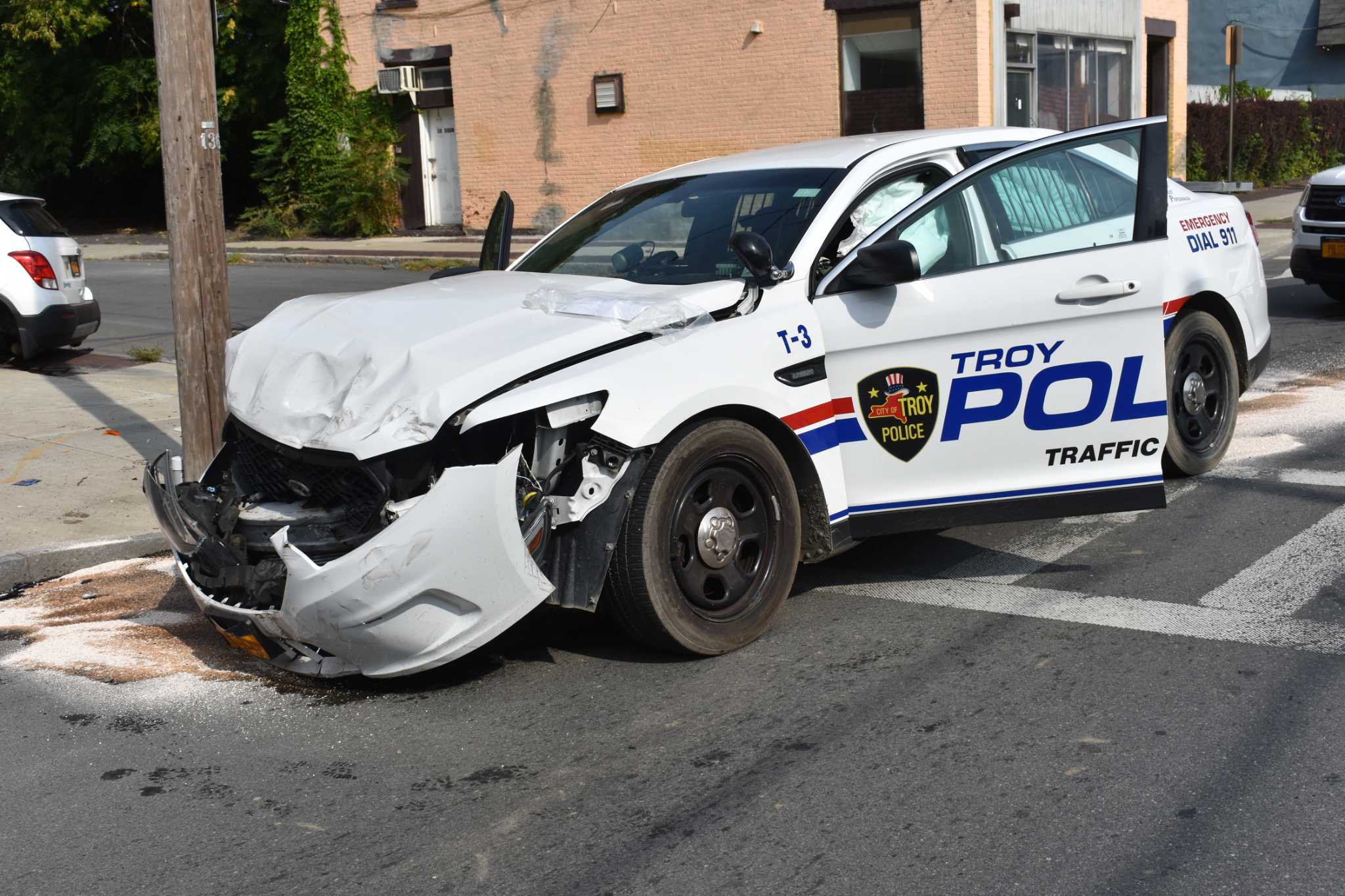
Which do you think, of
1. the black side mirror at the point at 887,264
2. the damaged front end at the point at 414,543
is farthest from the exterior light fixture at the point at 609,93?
the damaged front end at the point at 414,543

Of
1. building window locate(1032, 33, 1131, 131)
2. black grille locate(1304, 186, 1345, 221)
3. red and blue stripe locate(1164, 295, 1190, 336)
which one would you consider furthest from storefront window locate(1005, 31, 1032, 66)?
red and blue stripe locate(1164, 295, 1190, 336)

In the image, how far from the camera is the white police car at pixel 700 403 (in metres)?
4.42

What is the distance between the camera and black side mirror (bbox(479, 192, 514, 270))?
6609mm

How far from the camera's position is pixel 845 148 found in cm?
595

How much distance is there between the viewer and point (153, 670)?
5199mm

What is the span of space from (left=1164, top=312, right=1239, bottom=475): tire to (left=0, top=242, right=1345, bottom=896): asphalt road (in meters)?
1.05

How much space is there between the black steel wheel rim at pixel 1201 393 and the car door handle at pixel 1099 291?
5.21ft

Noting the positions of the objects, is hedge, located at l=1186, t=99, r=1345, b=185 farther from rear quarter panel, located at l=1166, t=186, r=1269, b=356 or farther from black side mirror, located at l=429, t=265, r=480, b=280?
black side mirror, located at l=429, t=265, r=480, b=280

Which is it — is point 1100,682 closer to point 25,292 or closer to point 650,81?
point 25,292

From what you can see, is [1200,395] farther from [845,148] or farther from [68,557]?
[68,557]

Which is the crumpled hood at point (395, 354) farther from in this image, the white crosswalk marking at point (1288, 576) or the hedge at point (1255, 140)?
the hedge at point (1255, 140)

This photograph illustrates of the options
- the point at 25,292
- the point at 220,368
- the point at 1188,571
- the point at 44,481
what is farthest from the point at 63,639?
the point at 25,292

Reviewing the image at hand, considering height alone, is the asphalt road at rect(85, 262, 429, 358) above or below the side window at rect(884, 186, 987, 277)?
below

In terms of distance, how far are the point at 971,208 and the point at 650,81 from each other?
19978mm
